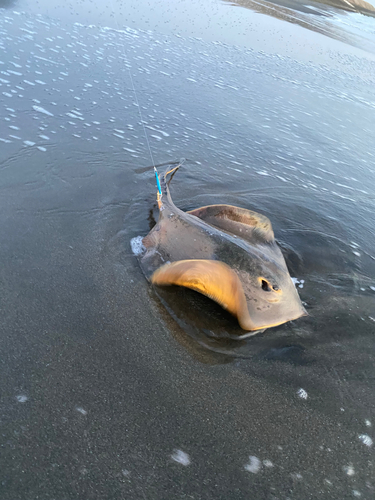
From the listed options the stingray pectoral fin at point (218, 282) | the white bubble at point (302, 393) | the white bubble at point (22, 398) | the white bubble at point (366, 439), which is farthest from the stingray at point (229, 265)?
the white bubble at point (22, 398)

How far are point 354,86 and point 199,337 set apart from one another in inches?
391

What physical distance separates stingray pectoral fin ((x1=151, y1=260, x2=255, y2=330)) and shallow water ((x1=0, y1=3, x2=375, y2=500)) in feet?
0.86

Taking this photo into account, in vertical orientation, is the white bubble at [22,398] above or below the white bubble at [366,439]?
below

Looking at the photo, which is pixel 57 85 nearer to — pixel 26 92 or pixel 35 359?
pixel 26 92

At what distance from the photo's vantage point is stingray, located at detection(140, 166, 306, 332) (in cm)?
274

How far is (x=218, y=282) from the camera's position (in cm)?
274

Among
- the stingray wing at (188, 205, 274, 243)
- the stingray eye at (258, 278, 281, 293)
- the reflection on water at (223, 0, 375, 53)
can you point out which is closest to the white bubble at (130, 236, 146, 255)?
the stingray wing at (188, 205, 274, 243)

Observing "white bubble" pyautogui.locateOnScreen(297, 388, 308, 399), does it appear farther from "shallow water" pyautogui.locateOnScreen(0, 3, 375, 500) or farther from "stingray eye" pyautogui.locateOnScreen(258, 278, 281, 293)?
"stingray eye" pyautogui.locateOnScreen(258, 278, 281, 293)

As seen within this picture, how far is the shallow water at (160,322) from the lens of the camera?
2.06 m

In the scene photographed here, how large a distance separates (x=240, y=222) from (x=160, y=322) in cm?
151

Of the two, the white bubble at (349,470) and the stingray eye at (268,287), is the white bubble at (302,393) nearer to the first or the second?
the white bubble at (349,470)

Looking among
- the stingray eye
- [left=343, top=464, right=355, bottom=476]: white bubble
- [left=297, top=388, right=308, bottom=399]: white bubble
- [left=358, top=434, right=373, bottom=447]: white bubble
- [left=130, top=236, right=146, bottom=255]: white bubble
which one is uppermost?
the stingray eye

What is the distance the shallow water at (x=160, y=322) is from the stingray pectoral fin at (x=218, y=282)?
0.86 feet

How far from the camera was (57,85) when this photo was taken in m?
6.56
